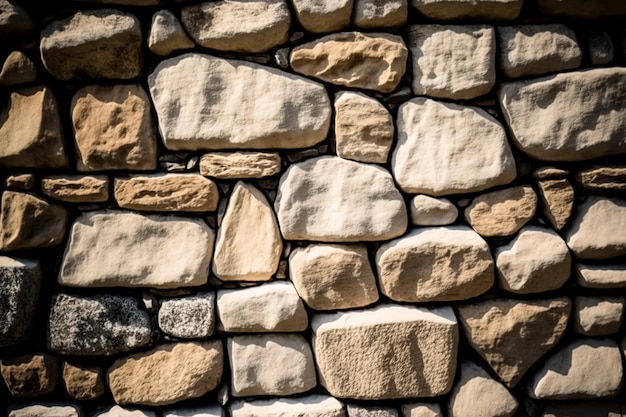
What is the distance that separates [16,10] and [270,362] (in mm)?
1309

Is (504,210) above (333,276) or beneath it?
above

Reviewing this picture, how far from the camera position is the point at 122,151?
1016 mm

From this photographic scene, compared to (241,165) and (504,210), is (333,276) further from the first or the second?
(504,210)

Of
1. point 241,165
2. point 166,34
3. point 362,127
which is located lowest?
point 241,165

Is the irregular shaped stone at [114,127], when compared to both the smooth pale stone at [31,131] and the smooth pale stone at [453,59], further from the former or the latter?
the smooth pale stone at [453,59]

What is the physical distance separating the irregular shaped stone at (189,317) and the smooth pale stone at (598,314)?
117 cm

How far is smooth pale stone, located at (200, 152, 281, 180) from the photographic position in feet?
3.32

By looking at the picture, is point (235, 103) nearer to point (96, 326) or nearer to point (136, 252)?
point (136, 252)

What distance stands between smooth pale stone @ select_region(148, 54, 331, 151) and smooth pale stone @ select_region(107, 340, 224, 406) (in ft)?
2.15

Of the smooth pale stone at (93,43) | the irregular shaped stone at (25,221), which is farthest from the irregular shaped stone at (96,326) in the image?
the smooth pale stone at (93,43)

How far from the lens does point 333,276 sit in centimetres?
101

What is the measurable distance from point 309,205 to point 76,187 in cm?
73

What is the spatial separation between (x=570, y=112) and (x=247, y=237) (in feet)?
3.51

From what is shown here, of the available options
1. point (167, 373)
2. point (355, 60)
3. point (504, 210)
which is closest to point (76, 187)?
point (167, 373)
